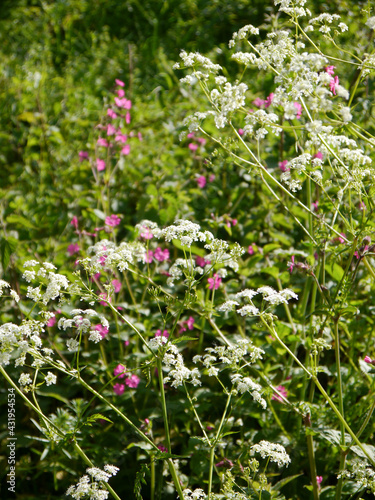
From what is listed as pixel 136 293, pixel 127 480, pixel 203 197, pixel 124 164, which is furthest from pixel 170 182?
pixel 127 480

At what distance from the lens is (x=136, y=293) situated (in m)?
2.53

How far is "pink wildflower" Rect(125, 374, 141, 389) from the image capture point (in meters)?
2.13

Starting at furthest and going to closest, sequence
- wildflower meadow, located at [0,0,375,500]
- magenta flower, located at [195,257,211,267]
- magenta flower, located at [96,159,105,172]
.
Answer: magenta flower, located at [96,159,105,172]
magenta flower, located at [195,257,211,267]
wildflower meadow, located at [0,0,375,500]

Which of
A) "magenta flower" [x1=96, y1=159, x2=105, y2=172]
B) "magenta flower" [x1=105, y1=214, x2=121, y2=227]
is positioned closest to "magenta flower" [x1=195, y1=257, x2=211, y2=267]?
"magenta flower" [x1=105, y1=214, x2=121, y2=227]

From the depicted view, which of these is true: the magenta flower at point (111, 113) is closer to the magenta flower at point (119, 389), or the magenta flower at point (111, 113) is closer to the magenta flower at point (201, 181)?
the magenta flower at point (201, 181)

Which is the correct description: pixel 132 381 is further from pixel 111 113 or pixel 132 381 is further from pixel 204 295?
pixel 111 113

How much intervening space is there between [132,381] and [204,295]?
0.51 meters

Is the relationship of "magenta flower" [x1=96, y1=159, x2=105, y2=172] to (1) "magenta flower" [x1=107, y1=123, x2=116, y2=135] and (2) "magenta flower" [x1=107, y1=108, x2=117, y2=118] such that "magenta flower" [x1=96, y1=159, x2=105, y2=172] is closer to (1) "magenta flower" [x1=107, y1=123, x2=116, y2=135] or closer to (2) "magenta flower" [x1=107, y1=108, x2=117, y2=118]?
(1) "magenta flower" [x1=107, y1=123, x2=116, y2=135]

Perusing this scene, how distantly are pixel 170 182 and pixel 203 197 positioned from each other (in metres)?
0.20

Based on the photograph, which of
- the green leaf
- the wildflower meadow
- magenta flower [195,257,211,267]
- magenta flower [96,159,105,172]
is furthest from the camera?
magenta flower [96,159,105,172]

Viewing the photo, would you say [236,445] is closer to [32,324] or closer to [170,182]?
[32,324]

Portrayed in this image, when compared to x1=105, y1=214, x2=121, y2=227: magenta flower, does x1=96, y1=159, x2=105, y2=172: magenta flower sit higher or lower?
higher

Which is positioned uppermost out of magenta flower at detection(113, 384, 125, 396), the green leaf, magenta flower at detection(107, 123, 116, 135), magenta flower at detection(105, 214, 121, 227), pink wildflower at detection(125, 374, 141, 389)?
magenta flower at detection(107, 123, 116, 135)

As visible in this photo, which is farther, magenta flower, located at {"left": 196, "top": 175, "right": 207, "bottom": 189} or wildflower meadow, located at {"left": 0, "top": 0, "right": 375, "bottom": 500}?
magenta flower, located at {"left": 196, "top": 175, "right": 207, "bottom": 189}
